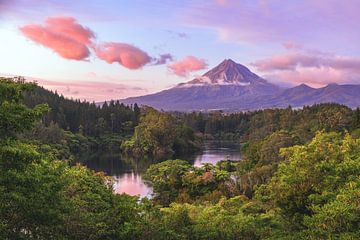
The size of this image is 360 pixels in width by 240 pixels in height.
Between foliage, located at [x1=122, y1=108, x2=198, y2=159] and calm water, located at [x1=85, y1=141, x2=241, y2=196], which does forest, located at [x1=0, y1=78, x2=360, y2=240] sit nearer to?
calm water, located at [x1=85, y1=141, x2=241, y2=196]

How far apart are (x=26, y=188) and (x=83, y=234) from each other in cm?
301

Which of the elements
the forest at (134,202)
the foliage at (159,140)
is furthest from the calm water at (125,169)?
the forest at (134,202)

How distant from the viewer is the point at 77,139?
280ft

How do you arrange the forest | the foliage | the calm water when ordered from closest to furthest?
the forest → the calm water → the foliage

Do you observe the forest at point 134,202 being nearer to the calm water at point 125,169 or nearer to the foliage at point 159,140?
the calm water at point 125,169

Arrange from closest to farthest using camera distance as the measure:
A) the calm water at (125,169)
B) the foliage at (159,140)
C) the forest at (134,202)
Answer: the forest at (134,202), the calm water at (125,169), the foliage at (159,140)

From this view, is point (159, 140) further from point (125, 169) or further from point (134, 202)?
point (134, 202)

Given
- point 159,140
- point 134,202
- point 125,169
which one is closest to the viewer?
point 134,202

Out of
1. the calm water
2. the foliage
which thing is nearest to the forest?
the calm water

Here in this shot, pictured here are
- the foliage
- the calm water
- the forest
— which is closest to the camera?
the forest

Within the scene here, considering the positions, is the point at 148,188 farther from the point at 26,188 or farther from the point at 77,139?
the point at 77,139

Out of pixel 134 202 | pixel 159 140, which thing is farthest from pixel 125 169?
pixel 134 202

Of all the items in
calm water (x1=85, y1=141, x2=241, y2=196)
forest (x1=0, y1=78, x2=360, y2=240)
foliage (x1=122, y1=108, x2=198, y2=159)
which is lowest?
calm water (x1=85, y1=141, x2=241, y2=196)

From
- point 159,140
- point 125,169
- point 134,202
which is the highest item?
point 134,202
